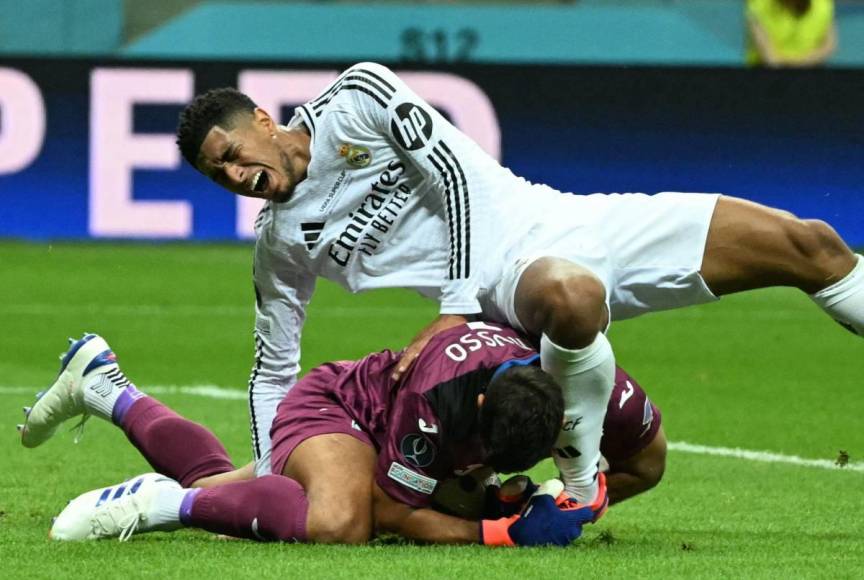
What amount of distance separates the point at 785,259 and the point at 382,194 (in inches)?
46.8

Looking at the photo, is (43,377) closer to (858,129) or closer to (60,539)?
(60,539)

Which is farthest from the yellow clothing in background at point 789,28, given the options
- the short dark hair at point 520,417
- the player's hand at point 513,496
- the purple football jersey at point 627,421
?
the short dark hair at point 520,417

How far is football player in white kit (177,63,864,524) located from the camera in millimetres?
5266

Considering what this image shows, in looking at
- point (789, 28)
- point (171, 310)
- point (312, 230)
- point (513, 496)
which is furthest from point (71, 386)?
point (789, 28)

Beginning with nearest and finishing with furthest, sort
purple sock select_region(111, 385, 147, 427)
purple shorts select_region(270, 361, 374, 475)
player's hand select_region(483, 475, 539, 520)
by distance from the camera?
player's hand select_region(483, 475, 539, 520)
purple shorts select_region(270, 361, 374, 475)
purple sock select_region(111, 385, 147, 427)

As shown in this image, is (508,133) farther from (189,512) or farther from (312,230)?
(189,512)

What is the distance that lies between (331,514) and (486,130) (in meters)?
9.90

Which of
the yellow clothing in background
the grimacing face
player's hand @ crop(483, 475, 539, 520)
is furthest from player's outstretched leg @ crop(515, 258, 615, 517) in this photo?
the yellow clothing in background

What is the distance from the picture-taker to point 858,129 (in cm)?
1462

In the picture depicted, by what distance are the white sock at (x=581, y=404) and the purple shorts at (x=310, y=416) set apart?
0.58 meters

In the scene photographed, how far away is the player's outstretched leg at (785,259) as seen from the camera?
5.28 m

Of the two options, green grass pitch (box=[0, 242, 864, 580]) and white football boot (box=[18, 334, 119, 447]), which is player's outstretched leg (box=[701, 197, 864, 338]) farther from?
white football boot (box=[18, 334, 119, 447])

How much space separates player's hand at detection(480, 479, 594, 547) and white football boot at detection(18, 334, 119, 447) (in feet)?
5.30

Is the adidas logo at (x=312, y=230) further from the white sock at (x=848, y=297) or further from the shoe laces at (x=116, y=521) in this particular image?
the white sock at (x=848, y=297)
